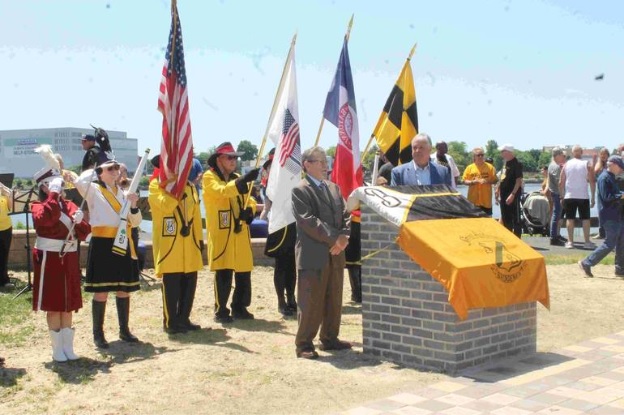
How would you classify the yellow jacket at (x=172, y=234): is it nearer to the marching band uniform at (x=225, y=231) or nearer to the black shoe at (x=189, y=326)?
the marching band uniform at (x=225, y=231)

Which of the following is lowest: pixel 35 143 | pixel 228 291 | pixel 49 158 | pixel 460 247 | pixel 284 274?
pixel 228 291

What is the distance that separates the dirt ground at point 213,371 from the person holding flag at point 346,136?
103 centimetres

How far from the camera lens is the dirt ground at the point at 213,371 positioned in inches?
226

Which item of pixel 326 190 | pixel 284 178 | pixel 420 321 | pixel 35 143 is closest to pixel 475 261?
pixel 420 321

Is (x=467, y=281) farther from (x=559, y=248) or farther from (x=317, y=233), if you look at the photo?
(x=559, y=248)

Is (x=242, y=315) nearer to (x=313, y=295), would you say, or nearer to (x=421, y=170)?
(x=313, y=295)

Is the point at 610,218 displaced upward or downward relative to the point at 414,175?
downward

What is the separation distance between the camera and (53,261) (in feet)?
22.5

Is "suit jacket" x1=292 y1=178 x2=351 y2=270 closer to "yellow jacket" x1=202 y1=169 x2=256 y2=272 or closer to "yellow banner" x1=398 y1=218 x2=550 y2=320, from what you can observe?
"yellow banner" x1=398 y1=218 x2=550 y2=320

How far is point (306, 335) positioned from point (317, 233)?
967 millimetres

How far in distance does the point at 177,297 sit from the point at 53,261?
5.53 feet

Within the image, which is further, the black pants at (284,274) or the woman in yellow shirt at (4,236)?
the woman in yellow shirt at (4,236)

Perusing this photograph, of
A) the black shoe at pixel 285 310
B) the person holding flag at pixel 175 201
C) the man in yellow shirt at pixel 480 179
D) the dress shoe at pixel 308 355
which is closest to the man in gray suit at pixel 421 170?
the dress shoe at pixel 308 355

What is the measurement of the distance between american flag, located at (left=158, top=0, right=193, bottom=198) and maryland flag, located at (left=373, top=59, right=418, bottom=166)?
2774 millimetres
